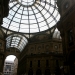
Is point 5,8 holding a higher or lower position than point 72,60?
higher

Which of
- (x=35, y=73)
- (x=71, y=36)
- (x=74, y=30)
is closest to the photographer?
(x=74, y=30)

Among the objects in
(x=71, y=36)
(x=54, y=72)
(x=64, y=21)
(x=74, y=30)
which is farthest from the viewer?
(x=54, y=72)

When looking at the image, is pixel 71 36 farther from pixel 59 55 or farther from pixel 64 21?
pixel 59 55

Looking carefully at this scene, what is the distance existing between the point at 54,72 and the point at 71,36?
942 inches

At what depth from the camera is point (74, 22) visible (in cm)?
2302

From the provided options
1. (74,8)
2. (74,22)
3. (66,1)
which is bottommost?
(74,22)

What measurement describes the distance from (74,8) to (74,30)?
3.76 m

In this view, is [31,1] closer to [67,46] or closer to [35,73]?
[35,73]

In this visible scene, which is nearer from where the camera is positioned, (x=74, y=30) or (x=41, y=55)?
(x=74, y=30)

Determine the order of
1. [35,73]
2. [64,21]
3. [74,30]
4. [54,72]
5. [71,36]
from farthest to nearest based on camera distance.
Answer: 1. [35,73]
2. [54,72]
3. [64,21]
4. [71,36]
5. [74,30]

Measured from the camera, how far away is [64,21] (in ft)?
85.6

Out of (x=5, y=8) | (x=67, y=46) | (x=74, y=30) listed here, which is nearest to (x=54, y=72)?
(x=67, y=46)

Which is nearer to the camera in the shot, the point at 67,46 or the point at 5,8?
the point at 5,8

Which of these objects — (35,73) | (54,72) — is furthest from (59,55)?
(35,73)
